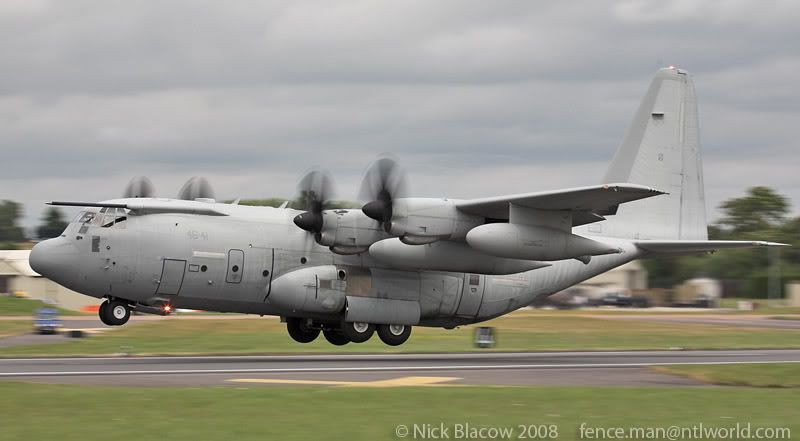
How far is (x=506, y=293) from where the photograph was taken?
31688 millimetres

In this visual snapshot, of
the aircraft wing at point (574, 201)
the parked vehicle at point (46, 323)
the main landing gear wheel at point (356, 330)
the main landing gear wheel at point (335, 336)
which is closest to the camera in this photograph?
the aircraft wing at point (574, 201)

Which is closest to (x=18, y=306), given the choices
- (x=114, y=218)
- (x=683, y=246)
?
(x=114, y=218)

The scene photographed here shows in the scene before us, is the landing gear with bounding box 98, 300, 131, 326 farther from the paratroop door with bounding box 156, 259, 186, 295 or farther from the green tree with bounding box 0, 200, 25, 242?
the green tree with bounding box 0, 200, 25, 242

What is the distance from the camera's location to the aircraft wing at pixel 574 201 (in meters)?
25.6

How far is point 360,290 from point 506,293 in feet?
17.1

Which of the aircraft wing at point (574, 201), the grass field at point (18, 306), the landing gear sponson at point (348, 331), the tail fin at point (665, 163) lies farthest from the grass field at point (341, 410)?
the grass field at point (18, 306)

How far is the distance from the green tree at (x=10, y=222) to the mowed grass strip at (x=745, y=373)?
146287 millimetres

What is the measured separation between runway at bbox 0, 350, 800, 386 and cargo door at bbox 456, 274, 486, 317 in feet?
4.57

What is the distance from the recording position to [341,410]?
16781 millimetres

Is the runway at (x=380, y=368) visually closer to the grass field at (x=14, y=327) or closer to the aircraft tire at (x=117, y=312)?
the aircraft tire at (x=117, y=312)

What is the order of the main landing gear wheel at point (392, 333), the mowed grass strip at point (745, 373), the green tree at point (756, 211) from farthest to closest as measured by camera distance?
the green tree at point (756, 211) → the main landing gear wheel at point (392, 333) → the mowed grass strip at point (745, 373)

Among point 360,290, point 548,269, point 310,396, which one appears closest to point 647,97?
point 548,269

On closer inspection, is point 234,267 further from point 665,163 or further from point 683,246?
point 665,163

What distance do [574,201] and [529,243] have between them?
1651 mm
